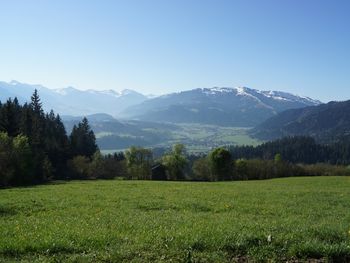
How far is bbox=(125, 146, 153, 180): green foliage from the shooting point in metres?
142

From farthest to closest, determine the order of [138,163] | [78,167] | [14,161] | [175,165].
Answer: [138,163] → [175,165] → [78,167] → [14,161]

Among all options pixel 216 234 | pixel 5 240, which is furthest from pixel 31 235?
pixel 216 234

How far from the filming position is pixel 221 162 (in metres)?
124

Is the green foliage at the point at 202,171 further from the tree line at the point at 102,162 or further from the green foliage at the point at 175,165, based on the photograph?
the green foliage at the point at 175,165

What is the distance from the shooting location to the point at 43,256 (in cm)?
1195

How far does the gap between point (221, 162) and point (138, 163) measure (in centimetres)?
3372

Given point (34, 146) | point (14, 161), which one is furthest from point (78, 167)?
point (14, 161)

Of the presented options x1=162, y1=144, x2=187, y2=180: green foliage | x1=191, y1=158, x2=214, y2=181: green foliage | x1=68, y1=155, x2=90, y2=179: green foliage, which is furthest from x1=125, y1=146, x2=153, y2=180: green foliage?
x1=68, y1=155, x2=90, y2=179: green foliage

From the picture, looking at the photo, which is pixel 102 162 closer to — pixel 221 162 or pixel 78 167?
pixel 78 167

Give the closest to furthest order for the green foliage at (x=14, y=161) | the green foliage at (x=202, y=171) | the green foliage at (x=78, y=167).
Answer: the green foliage at (x=14, y=161)
the green foliage at (x=78, y=167)
the green foliage at (x=202, y=171)

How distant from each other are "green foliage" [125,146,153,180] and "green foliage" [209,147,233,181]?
26.9 metres

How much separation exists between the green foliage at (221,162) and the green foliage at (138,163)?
26943 mm

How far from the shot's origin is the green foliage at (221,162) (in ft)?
406

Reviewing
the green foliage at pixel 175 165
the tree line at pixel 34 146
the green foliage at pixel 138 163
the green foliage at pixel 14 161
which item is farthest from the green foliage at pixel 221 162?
the green foliage at pixel 14 161
